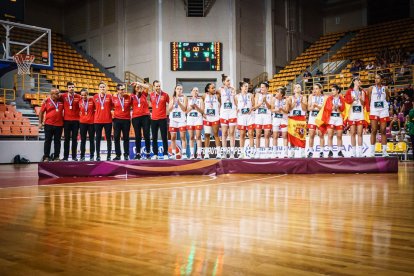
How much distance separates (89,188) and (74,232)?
337 centimetres

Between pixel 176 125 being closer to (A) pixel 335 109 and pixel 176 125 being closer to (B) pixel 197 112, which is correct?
(B) pixel 197 112

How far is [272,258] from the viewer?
7.36 ft

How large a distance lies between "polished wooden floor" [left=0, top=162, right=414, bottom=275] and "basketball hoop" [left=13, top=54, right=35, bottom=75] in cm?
654

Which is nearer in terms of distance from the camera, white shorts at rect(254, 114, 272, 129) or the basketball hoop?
white shorts at rect(254, 114, 272, 129)

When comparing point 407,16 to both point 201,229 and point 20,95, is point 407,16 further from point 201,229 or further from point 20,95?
point 201,229

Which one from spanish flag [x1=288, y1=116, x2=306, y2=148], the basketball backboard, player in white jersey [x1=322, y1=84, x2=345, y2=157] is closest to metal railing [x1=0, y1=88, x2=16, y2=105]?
the basketball backboard

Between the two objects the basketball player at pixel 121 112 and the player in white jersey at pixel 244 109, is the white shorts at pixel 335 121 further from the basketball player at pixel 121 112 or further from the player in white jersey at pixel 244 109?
the basketball player at pixel 121 112

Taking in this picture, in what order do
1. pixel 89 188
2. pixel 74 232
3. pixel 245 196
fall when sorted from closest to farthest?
pixel 74 232
pixel 245 196
pixel 89 188

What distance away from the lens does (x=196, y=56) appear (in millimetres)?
18703

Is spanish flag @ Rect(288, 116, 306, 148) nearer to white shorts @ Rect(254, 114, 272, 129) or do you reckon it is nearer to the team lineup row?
Result: the team lineup row

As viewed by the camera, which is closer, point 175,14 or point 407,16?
point 175,14

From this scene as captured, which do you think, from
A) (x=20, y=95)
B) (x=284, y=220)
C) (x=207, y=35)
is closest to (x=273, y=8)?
(x=207, y=35)

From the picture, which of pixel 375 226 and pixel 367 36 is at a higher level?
pixel 367 36

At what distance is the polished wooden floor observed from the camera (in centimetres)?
211
